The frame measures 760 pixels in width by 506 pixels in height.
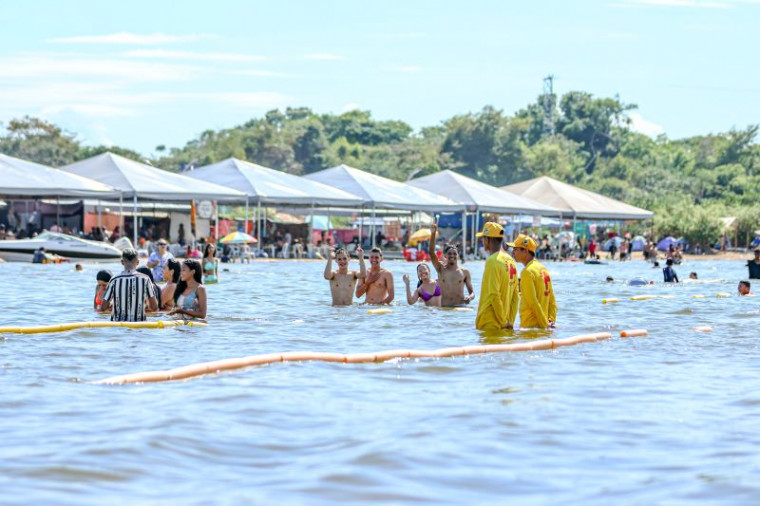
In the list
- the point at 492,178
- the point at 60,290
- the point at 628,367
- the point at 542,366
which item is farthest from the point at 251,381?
the point at 492,178

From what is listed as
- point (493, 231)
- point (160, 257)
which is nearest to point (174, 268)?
point (493, 231)

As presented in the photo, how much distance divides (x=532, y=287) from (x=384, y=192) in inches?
Result: 1572

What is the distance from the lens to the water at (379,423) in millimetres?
6586

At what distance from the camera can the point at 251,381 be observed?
10047 millimetres

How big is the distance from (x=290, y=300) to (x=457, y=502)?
1675 cm

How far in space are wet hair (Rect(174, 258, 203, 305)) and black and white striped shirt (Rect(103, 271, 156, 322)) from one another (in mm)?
476

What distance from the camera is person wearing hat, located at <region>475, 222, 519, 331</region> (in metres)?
11.5

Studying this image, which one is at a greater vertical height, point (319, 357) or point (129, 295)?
point (129, 295)

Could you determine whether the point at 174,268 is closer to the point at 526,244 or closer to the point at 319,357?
the point at 319,357

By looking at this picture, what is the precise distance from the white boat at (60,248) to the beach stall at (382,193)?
13050 mm

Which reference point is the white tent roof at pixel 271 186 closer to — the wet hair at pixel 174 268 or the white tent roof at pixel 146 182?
the white tent roof at pixel 146 182

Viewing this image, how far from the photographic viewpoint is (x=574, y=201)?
2366 inches

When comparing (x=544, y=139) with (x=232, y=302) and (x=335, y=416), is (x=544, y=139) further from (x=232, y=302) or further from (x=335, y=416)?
(x=335, y=416)

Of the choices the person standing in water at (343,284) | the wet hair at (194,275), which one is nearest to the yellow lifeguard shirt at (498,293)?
the wet hair at (194,275)
